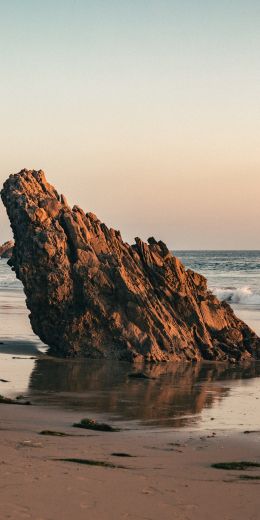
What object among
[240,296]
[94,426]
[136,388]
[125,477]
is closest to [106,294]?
[136,388]

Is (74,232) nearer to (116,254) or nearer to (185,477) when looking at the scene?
(116,254)

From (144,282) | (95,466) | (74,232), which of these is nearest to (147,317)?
(144,282)

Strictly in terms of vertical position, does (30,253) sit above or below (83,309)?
above

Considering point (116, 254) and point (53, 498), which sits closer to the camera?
point (53, 498)

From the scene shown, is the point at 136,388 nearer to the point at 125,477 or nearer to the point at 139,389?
the point at 139,389

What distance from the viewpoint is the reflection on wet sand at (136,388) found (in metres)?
16.9

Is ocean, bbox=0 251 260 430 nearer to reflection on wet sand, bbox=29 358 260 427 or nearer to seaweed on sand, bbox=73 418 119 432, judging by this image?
reflection on wet sand, bbox=29 358 260 427

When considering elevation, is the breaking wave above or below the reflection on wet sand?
above

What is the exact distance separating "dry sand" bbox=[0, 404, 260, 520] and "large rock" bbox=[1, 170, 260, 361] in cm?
1130

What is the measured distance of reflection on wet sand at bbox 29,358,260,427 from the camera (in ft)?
55.5

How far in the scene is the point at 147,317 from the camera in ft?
84.8

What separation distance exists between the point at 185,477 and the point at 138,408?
6.26 meters

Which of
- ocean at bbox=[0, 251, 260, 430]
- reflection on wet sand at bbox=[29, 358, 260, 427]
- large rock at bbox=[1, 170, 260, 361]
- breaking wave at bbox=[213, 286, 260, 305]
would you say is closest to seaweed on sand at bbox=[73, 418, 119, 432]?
ocean at bbox=[0, 251, 260, 430]

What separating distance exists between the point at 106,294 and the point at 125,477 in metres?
15.8
